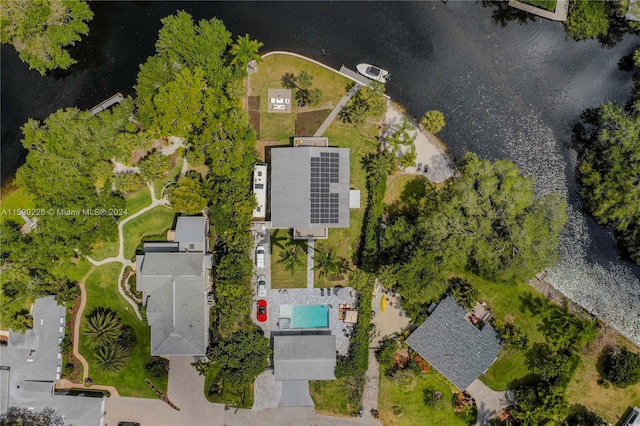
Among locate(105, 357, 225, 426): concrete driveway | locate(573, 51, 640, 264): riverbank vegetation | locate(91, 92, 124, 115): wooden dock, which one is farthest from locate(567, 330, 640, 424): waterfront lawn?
locate(91, 92, 124, 115): wooden dock

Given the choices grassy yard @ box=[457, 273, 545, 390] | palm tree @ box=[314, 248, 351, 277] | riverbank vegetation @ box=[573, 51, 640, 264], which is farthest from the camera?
palm tree @ box=[314, 248, 351, 277]

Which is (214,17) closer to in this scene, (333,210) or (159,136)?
(159,136)

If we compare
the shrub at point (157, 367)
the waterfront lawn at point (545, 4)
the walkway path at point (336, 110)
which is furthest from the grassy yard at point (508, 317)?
the shrub at point (157, 367)

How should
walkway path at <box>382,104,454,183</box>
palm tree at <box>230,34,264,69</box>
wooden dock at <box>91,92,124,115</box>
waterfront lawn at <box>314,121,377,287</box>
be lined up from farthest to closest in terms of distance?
wooden dock at <box>91,92,124,115</box>
walkway path at <box>382,104,454,183</box>
waterfront lawn at <box>314,121,377,287</box>
palm tree at <box>230,34,264,69</box>

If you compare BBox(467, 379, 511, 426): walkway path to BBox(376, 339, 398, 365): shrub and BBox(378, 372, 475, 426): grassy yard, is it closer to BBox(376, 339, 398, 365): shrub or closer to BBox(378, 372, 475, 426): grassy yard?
BBox(378, 372, 475, 426): grassy yard

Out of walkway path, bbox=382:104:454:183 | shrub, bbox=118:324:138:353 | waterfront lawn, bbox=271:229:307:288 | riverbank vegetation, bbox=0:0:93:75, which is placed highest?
riverbank vegetation, bbox=0:0:93:75

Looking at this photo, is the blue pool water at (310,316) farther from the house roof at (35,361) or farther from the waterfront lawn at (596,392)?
the waterfront lawn at (596,392)

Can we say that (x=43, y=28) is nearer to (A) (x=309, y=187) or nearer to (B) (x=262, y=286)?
(A) (x=309, y=187)

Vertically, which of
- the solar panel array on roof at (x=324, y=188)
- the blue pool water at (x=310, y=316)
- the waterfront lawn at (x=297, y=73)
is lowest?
the blue pool water at (x=310, y=316)
